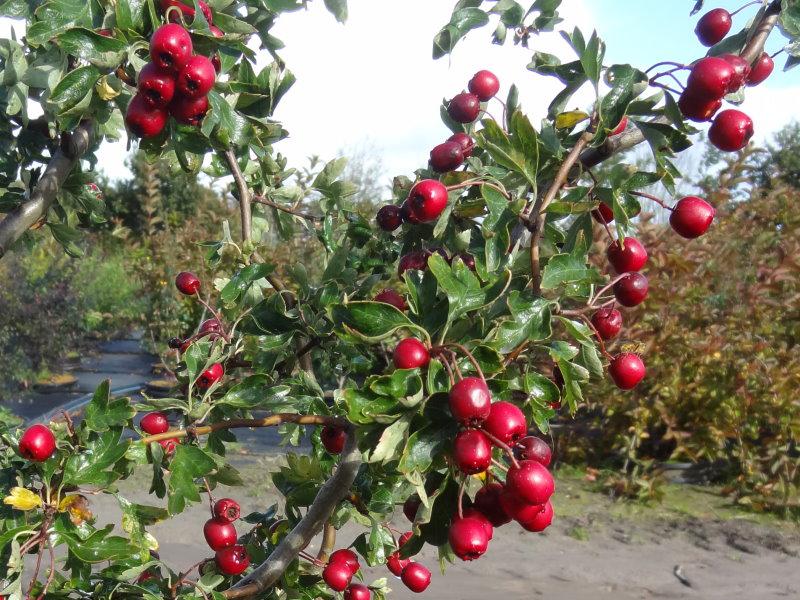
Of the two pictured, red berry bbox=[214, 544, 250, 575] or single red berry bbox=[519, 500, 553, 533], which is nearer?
single red berry bbox=[519, 500, 553, 533]

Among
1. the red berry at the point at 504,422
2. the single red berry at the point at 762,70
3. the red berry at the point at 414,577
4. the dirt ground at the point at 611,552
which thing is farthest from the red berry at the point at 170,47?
the dirt ground at the point at 611,552

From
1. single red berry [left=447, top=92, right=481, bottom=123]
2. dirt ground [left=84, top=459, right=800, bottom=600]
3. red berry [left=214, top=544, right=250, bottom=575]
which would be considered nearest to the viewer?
single red berry [left=447, top=92, right=481, bottom=123]

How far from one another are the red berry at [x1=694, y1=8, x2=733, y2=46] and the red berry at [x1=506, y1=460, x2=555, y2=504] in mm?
693

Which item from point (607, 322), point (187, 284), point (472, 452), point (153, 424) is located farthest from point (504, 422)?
point (187, 284)

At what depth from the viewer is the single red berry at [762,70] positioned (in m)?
1.11

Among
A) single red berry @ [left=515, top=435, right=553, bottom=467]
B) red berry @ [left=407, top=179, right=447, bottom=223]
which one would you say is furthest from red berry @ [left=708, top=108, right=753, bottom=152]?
single red berry @ [left=515, top=435, right=553, bottom=467]

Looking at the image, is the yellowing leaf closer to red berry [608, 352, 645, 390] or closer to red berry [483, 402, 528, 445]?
red berry [483, 402, 528, 445]

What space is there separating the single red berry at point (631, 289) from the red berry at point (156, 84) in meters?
0.68

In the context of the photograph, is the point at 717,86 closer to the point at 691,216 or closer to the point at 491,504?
the point at 691,216

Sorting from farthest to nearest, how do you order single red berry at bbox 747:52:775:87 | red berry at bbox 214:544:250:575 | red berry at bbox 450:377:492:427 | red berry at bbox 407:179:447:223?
1. red berry at bbox 214:544:250:575
2. single red berry at bbox 747:52:775:87
3. red berry at bbox 407:179:447:223
4. red berry at bbox 450:377:492:427

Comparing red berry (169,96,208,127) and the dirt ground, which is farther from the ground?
red berry (169,96,208,127)

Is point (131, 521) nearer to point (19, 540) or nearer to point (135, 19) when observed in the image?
point (19, 540)

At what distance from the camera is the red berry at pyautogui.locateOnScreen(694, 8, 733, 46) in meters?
1.08

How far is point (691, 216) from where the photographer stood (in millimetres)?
1026
